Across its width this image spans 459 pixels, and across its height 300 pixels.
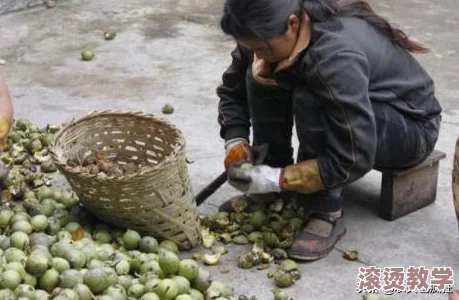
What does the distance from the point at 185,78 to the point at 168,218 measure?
231 cm

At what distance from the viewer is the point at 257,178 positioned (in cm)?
343

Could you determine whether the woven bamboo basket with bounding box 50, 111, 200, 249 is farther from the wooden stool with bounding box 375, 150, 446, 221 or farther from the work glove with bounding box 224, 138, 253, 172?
the wooden stool with bounding box 375, 150, 446, 221

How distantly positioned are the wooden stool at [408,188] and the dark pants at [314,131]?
50 millimetres

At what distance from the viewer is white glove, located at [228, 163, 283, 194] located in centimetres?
342

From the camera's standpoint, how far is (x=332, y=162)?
11.0 ft

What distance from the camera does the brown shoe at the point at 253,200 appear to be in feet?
12.6

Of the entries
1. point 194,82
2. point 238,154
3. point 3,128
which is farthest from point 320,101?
point 194,82

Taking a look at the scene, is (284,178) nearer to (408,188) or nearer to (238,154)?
(238,154)

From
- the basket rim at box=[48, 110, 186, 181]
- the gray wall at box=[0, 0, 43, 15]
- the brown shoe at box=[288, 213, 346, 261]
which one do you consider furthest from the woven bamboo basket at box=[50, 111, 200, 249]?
the gray wall at box=[0, 0, 43, 15]

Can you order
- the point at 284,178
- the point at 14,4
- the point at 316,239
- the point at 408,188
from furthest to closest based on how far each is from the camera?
the point at 14,4
the point at 408,188
the point at 316,239
the point at 284,178

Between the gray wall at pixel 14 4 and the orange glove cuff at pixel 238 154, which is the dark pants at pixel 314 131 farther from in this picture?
the gray wall at pixel 14 4

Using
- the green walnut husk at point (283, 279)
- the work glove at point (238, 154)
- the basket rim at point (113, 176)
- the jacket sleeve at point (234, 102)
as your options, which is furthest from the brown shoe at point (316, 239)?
the basket rim at point (113, 176)

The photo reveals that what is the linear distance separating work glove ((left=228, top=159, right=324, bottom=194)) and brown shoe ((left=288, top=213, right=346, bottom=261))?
199 millimetres

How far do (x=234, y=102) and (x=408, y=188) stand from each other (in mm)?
852
